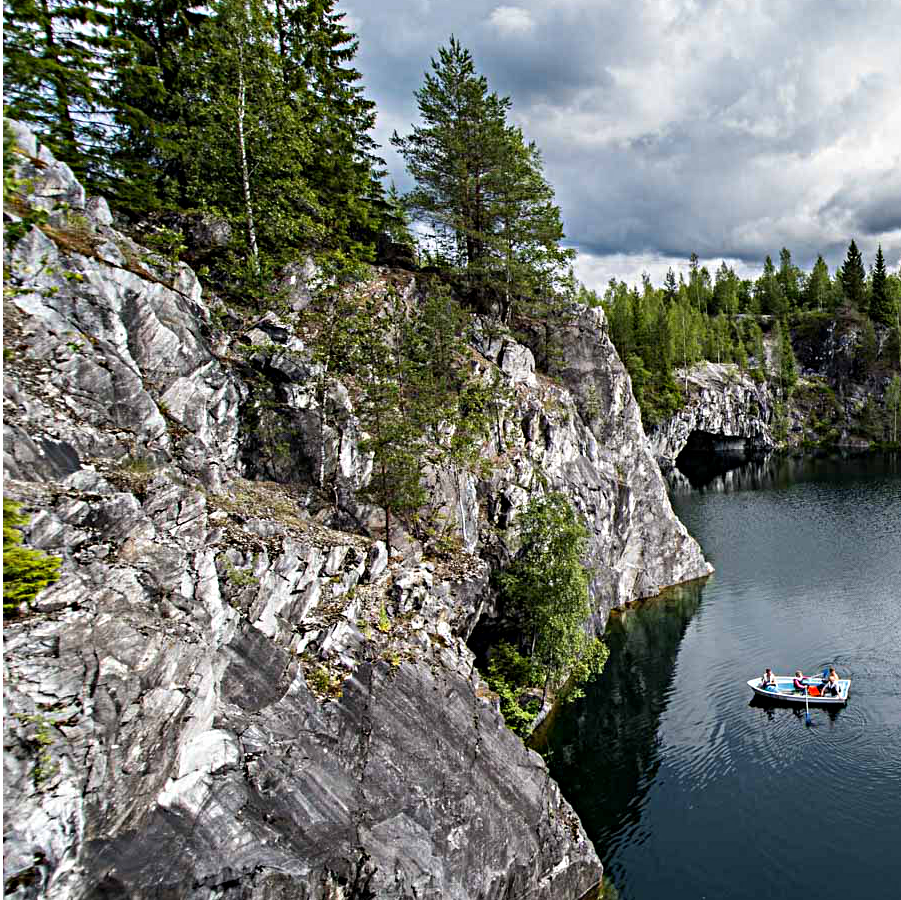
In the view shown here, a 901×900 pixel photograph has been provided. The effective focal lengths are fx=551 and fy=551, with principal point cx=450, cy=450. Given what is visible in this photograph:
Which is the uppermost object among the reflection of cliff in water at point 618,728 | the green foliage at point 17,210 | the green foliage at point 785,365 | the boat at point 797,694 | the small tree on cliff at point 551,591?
the green foliage at point 785,365

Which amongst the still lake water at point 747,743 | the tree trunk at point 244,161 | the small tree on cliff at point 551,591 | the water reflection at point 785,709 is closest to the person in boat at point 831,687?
the water reflection at point 785,709

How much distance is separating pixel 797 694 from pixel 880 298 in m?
118

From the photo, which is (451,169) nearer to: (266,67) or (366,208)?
(366,208)

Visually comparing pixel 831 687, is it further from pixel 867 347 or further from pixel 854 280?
pixel 854 280

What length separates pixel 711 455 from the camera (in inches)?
4336

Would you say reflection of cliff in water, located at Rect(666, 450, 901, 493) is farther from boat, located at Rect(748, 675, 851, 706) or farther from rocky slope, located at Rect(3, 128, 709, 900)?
rocky slope, located at Rect(3, 128, 709, 900)

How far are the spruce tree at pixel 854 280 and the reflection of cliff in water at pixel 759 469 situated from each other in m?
38.5

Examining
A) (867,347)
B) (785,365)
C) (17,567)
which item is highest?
(867,347)

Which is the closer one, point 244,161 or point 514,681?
point 244,161

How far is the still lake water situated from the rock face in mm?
42041

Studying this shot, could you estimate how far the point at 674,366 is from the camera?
99.9 metres

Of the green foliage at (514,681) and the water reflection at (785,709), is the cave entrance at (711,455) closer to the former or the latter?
the water reflection at (785,709)

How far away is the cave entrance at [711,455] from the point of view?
95.4 m

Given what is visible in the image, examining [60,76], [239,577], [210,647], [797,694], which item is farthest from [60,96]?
[797,694]
